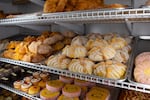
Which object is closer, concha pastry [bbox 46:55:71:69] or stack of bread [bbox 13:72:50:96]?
concha pastry [bbox 46:55:71:69]

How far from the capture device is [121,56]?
877 millimetres

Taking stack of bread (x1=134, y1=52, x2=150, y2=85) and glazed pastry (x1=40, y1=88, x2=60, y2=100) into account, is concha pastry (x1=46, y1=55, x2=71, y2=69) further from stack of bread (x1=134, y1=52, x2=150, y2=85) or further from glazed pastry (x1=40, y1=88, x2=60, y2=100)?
stack of bread (x1=134, y1=52, x2=150, y2=85)

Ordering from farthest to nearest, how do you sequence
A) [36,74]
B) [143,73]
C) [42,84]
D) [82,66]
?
[36,74], [42,84], [82,66], [143,73]

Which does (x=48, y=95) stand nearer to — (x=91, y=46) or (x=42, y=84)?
(x=42, y=84)

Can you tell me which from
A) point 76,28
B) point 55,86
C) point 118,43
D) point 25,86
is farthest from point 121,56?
point 25,86

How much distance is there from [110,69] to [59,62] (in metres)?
0.29

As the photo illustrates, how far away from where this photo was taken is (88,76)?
0.80m

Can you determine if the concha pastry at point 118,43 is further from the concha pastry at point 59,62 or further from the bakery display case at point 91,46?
the concha pastry at point 59,62

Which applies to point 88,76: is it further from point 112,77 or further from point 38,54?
point 38,54

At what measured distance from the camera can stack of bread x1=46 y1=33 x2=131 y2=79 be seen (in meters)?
0.79

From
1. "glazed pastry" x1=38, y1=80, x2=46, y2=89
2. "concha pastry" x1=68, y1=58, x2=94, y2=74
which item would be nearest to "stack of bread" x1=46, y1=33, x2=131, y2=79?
"concha pastry" x1=68, y1=58, x2=94, y2=74

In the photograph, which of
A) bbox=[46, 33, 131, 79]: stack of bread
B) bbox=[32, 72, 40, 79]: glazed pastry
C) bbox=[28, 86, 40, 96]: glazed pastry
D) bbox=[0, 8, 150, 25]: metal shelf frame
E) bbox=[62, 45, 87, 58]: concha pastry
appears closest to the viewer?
bbox=[0, 8, 150, 25]: metal shelf frame

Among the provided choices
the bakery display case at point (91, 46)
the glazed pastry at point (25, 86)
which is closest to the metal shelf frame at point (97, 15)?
the bakery display case at point (91, 46)

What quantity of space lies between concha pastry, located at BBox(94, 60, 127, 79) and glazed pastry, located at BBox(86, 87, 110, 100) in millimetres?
185
